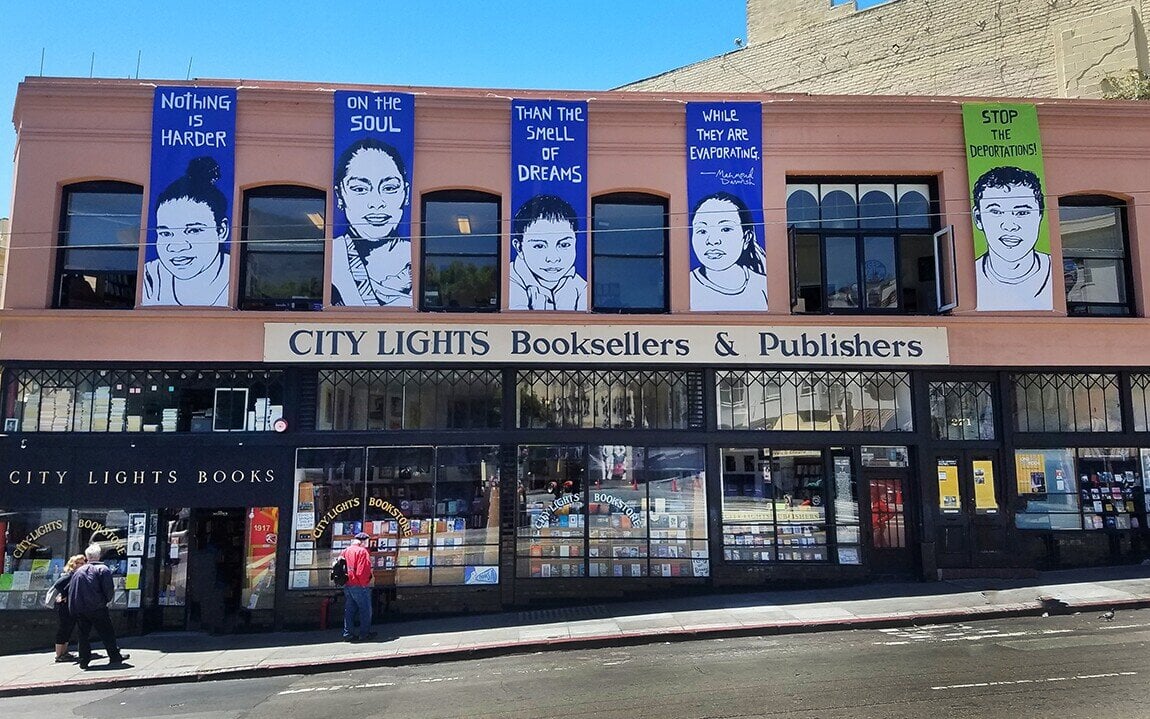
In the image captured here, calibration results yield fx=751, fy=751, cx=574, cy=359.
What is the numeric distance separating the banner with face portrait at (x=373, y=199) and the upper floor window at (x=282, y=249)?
0.48 metres

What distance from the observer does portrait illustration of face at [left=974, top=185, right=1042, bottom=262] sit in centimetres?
1372

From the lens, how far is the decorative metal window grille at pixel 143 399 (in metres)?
12.6

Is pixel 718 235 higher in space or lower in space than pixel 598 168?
lower

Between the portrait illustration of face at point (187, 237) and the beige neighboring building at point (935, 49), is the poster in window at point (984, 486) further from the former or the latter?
the portrait illustration of face at point (187, 237)

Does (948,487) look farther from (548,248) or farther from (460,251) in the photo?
(460,251)

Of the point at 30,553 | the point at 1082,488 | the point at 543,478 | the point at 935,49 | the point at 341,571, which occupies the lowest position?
the point at 341,571

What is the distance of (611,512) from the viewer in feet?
43.3

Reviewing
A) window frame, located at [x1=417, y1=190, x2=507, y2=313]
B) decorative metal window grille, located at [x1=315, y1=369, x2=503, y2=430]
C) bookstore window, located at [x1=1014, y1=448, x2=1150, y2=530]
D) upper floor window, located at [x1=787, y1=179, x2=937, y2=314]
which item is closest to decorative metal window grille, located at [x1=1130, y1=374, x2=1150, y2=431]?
bookstore window, located at [x1=1014, y1=448, x2=1150, y2=530]

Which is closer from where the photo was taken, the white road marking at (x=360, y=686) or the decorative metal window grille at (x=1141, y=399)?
the white road marking at (x=360, y=686)

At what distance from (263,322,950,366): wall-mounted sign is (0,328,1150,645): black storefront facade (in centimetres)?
19

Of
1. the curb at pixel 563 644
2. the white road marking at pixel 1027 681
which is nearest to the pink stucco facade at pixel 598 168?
the curb at pixel 563 644

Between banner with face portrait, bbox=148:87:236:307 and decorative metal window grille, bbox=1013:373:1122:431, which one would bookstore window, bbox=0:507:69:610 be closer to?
banner with face portrait, bbox=148:87:236:307

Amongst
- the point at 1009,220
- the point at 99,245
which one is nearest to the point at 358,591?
the point at 99,245

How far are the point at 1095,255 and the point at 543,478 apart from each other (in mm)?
11123
